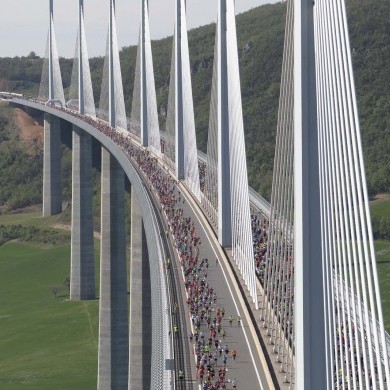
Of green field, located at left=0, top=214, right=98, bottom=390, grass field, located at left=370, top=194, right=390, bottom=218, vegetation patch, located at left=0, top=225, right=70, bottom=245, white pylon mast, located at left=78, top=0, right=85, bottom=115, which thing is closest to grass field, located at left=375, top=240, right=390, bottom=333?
grass field, located at left=370, top=194, right=390, bottom=218

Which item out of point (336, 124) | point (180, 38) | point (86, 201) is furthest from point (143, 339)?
point (336, 124)

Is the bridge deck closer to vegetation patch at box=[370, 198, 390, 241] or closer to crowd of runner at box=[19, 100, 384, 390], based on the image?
crowd of runner at box=[19, 100, 384, 390]

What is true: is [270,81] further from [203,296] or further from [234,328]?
[234,328]

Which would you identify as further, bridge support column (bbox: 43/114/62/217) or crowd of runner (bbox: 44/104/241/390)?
bridge support column (bbox: 43/114/62/217)

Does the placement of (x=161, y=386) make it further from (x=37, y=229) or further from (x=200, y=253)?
(x=37, y=229)

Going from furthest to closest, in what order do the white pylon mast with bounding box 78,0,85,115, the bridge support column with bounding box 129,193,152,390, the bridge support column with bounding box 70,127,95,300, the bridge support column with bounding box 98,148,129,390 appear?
the white pylon mast with bounding box 78,0,85,115 < the bridge support column with bounding box 70,127,95,300 < the bridge support column with bounding box 98,148,129,390 < the bridge support column with bounding box 129,193,152,390

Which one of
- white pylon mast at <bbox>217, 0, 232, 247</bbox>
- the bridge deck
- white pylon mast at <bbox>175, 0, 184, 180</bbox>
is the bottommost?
the bridge deck
